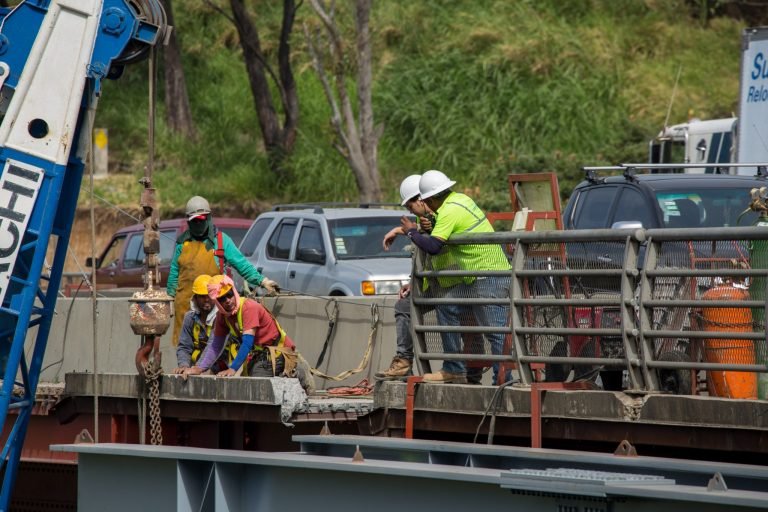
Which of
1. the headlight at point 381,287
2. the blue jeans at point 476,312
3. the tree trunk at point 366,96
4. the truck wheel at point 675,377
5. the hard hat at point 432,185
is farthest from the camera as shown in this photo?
the tree trunk at point 366,96

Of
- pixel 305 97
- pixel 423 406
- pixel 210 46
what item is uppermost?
pixel 210 46

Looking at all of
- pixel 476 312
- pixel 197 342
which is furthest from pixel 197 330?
pixel 476 312

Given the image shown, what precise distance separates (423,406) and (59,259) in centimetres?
424

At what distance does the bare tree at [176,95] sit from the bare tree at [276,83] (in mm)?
2643

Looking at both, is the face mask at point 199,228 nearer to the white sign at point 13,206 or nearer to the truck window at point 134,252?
the white sign at point 13,206

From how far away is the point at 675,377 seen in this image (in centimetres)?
852

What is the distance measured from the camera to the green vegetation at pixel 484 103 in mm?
28125

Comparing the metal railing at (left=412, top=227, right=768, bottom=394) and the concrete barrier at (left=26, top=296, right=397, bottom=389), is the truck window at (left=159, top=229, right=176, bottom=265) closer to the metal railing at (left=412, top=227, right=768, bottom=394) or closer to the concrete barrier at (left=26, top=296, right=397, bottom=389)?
the concrete barrier at (left=26, top=296, right=397, bottom=389)

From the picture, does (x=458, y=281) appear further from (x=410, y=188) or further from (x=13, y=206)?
(x=13, y=206)

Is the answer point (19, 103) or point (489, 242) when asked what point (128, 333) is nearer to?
point (19, 103)

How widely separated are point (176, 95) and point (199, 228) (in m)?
21.5

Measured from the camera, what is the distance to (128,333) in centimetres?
1480

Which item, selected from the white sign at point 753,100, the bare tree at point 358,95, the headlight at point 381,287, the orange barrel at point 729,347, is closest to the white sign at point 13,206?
the headlight at point 381,287

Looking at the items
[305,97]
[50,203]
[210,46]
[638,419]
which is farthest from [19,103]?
[210,46]
